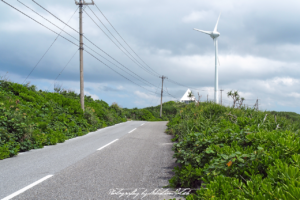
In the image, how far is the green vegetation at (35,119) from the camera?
902 cm

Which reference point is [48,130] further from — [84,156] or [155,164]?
[155,164]

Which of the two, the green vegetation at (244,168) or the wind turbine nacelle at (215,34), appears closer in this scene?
the green vegetation at (244,168)

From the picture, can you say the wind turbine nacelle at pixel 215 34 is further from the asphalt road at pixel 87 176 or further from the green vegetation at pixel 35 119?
the asphalt road at pixel 87 176

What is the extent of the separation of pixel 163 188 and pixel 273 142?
2.38m

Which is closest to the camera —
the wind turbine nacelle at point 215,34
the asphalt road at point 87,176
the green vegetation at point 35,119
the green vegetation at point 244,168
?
the green vegetation at point 244,168

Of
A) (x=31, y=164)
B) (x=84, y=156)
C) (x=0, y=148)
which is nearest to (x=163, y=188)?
Answer: (x=84, y=156)

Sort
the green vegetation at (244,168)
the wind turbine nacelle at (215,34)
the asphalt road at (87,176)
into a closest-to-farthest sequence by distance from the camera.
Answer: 1. the green vegetation at (244,168)
2. the asphalt road at (87,176)
3. the wind turbine nacelle at (215,34)

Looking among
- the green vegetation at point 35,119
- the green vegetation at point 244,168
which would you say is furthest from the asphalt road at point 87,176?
the green vegetation at point 35,119

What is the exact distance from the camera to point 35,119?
12.0 metres

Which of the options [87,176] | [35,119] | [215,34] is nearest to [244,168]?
[87,176]

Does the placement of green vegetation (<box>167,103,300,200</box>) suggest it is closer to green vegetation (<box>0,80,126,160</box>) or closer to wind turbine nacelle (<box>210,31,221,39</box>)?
green vegetation (<box>0,80,126,160</box>)

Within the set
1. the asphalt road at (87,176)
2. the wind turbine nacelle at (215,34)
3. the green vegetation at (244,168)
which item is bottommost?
the asphalt road at (87,176)

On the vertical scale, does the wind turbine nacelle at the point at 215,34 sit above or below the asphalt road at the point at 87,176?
above

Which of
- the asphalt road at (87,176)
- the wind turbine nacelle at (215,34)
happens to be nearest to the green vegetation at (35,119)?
the asphalt road at (87,176)
